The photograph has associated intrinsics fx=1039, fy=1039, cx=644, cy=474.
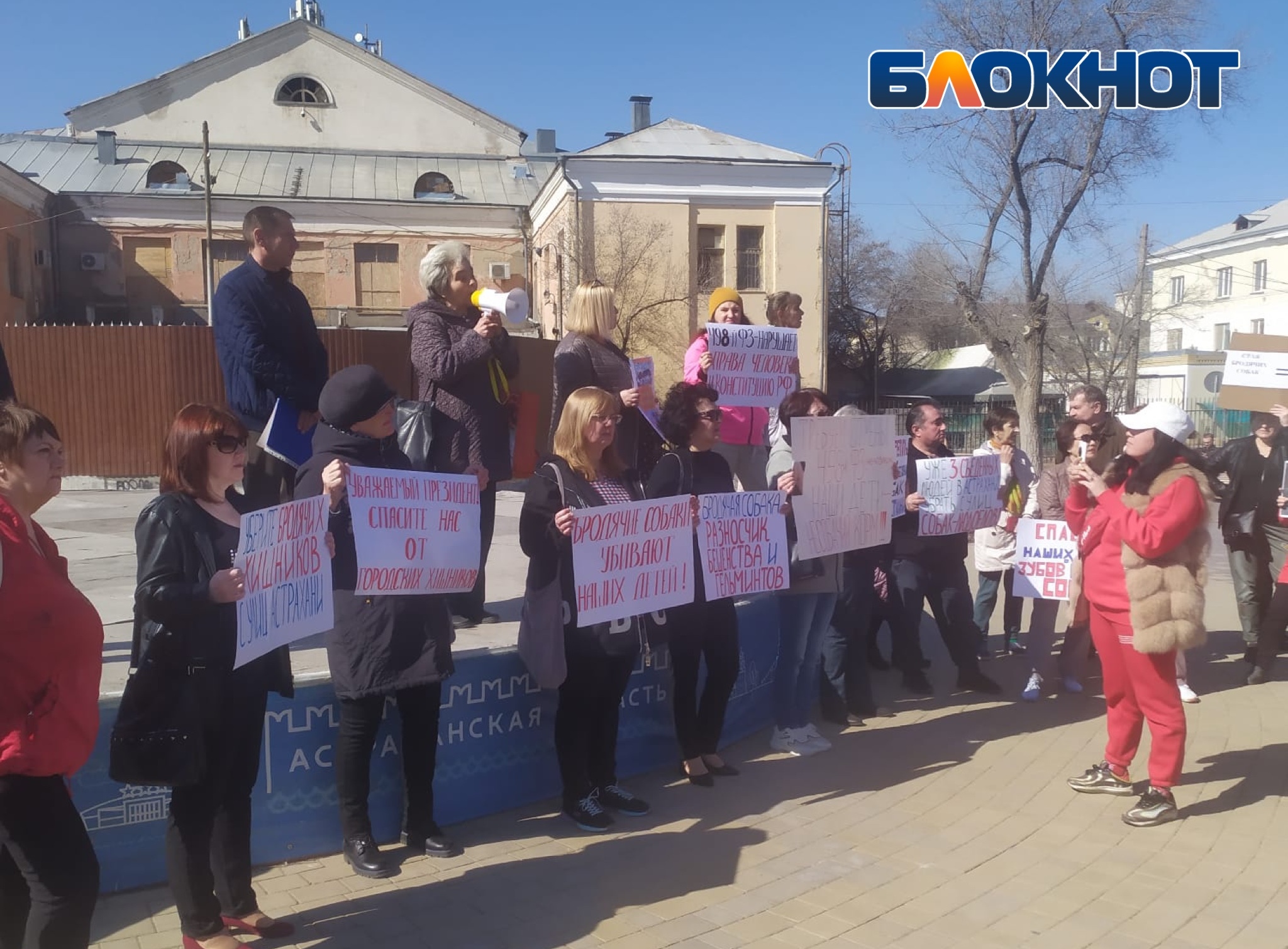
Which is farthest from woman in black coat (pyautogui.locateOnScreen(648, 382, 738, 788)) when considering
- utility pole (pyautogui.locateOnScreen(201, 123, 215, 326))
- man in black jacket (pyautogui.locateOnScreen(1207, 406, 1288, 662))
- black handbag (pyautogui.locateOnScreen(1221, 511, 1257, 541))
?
utility pole (pyautogui.locateOnScreen(201, 123, 215, 326))

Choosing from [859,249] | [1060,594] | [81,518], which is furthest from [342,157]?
[1060,594]

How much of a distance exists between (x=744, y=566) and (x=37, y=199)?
34240mm

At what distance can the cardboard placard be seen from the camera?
8055 millimetres

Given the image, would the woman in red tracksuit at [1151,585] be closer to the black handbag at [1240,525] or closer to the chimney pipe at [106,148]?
the black handbag at [1240,525]

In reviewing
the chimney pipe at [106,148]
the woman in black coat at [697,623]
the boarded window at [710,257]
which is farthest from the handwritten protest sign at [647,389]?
the chimney pipe at [106,148]

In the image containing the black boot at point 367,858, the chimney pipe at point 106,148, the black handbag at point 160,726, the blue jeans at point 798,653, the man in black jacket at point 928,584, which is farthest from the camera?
the chimney pipe at point 106,148

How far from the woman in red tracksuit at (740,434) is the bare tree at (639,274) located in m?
23.9

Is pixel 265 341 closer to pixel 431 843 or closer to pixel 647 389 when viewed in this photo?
pixel 647 389

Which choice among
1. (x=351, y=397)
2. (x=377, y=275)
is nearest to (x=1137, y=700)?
(x=351, y=397)

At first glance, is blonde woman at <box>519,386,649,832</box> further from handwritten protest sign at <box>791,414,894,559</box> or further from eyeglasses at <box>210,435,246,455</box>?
eyeglasses at <box>210,435,246,455</box>

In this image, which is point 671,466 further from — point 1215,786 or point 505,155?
point 505,155

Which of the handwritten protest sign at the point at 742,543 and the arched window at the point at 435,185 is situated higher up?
the arched window at the point at 435,185

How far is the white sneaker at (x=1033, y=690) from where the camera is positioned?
23.0 ft

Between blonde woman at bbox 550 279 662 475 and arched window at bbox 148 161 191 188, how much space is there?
33.8m
